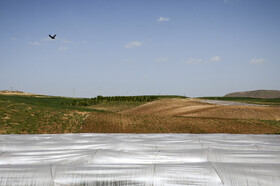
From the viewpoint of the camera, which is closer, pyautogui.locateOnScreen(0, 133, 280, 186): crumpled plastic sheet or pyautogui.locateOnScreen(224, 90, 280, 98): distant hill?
pyautogui.locateOnScreen(0, 133, 280, 186): crumpled plastic sheet

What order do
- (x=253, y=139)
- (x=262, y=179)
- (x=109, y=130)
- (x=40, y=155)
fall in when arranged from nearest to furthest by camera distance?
(x=262, y=179)
(x=40, y=155)
(x=253, y=139)
(x=109, y=130)

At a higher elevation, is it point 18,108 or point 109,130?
point 18,108

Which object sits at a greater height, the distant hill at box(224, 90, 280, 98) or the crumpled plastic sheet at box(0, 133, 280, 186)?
the distant hill at box(224, 90, 280, 98)

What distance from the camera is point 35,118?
25.8 meters

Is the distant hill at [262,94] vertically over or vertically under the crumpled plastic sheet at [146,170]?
over

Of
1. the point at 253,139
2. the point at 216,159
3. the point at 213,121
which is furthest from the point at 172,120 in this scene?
the point at 216,159

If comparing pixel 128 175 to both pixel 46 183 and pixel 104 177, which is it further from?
pixel 46 183

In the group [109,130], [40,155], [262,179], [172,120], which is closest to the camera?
[262,179]

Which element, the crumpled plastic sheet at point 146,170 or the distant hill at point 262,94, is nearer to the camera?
the crumpled plastic sheet at point 146,170

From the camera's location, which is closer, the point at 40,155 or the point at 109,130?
the point at 40,155

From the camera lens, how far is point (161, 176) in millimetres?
5988

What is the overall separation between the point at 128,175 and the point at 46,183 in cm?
199

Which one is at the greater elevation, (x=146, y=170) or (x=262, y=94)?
(x=262, y=94)

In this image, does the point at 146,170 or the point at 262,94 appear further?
the point at 262,94
